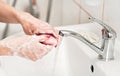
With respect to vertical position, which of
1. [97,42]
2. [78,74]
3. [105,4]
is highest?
[105,4]

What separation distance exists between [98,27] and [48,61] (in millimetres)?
238

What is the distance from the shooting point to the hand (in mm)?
705

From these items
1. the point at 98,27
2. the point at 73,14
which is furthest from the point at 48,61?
the point at 73,14

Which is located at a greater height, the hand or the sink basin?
the hand

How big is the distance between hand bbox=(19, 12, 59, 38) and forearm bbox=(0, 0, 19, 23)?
0.04m

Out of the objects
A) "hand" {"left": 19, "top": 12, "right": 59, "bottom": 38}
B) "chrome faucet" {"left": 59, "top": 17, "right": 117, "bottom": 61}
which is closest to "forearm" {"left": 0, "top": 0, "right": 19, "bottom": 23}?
"hand" {"left": 19, "top": 12, "right": 59, "bottom": 38}

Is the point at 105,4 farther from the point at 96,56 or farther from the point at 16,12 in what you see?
the point at 16,12

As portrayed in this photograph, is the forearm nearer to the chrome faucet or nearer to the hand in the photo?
the hand

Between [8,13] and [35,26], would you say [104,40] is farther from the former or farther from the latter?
[8,13]

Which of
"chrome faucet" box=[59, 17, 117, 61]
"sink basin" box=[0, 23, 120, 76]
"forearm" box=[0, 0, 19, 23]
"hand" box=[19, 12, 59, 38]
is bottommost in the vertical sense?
"sink basin" box=[0, 23, 120, 76]

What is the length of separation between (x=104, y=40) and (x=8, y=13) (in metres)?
0.33

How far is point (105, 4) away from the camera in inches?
33.9

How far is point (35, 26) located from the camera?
2.35ft

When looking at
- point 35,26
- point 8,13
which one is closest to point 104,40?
point 35,26
